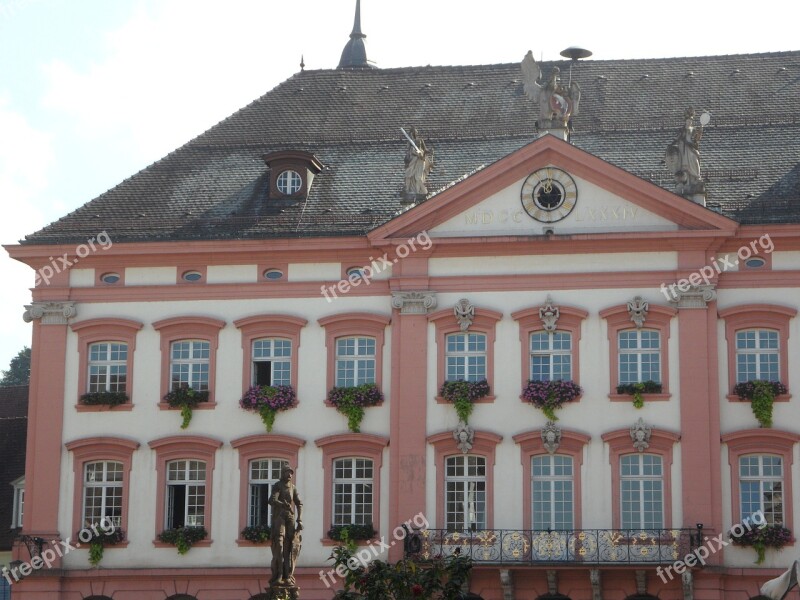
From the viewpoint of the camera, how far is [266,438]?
134ft

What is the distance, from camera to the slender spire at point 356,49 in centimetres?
6300

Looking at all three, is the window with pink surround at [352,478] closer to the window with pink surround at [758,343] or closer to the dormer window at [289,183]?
the dormer window at [289,183]

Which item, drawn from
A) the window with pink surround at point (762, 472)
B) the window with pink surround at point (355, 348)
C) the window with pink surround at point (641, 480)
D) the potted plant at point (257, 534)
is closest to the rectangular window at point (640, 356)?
the window with pink surround at point (641, 480)

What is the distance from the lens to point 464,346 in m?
40.7

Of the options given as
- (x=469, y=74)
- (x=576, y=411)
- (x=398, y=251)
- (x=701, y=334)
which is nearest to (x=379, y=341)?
(x=398, y=251)

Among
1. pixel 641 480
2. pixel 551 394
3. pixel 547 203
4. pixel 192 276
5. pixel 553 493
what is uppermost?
pixel 547 203

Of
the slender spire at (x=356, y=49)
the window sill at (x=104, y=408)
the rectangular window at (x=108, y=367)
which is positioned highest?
the slender spire at (x=356, y=49)

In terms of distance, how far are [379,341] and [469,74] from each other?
10.6 metres

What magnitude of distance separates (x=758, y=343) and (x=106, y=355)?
15271 millimetres

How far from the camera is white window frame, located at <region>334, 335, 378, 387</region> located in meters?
41.1

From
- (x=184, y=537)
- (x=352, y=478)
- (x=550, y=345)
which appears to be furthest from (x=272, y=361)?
(x=550, y=345)

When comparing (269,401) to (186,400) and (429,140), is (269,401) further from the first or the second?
(429,140)

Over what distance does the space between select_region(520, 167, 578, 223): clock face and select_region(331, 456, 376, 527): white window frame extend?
6915 millimetres

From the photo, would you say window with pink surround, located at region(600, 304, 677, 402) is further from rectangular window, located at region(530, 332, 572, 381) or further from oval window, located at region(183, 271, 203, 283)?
oval window, located at region(183, 271, 203, 283)
